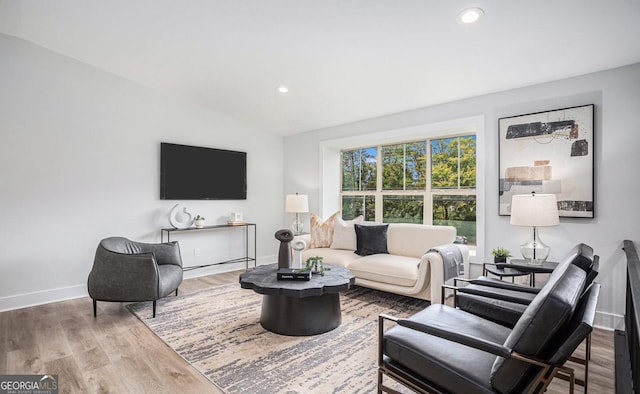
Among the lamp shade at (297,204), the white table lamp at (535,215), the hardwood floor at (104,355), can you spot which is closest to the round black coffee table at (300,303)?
the hardwood floor at (104,355)

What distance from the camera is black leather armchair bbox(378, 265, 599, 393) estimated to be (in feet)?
4.09

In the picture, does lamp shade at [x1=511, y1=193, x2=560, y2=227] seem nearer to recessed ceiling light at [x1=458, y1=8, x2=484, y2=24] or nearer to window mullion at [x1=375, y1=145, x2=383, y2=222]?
recessed ceiling light at [x1=458, y1=8, x2=484, y2=24]

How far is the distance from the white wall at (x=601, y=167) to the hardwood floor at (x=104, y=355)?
28.0 inches

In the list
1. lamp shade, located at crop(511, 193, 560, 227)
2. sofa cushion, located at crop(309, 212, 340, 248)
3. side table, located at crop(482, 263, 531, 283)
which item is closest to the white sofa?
sofa cushion, located at crop(309, 212, 340, 248)

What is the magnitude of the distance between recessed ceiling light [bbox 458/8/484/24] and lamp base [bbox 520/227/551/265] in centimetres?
195

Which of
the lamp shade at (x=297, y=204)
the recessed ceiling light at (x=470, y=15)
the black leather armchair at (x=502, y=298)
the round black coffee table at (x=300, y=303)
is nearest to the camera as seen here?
the black leather armchair at (x=502, y=298)

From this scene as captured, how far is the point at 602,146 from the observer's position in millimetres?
2930

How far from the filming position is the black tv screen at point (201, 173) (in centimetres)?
457

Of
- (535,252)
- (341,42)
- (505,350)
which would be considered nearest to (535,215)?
(535,252)

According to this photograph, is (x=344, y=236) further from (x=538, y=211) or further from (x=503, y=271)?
(x=538, y=211)

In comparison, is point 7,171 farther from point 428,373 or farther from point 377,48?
point 428,373

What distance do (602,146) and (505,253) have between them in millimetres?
1283

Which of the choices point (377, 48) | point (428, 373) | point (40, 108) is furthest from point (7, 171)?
point (428, 373)

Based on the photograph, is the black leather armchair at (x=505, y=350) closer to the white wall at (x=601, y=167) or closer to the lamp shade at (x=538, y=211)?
the lamp shade at (x=538, y=211)
